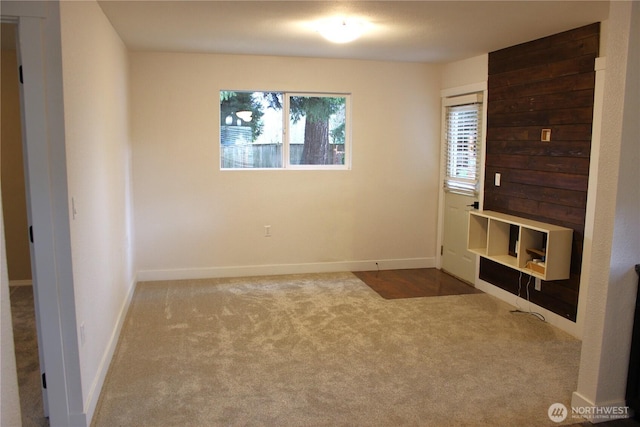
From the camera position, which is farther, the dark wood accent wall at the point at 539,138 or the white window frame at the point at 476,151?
the white window frame at the point at 476,151

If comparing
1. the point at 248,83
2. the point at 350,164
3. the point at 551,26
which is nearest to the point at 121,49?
the point at 248,83

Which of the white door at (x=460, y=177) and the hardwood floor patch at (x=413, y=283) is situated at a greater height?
the white door at (x=460, y=177)

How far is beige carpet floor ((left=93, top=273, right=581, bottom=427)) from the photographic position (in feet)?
9.47

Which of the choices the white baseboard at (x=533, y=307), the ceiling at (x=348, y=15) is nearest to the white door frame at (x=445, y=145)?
the white baseboard at (x=533, y=307)

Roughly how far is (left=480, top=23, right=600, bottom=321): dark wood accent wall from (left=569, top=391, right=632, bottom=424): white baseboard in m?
1.29

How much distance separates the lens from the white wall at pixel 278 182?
17.7ft

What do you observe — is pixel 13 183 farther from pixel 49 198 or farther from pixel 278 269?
pixel 49 198

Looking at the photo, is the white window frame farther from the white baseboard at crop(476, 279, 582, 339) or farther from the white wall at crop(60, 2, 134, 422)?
the white wall at crop(60, 2, 134, 422)

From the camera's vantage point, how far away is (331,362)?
3.54 m

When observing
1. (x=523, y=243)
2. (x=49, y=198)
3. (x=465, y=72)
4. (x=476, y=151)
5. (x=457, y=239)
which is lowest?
(x=457, y=239)

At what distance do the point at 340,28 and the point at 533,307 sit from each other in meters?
2.93

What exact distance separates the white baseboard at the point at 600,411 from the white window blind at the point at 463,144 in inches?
113

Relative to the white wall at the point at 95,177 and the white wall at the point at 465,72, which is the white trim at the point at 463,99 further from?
the white wall at the point at 95,177

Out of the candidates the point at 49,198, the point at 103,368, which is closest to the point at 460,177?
the point at 103,368
